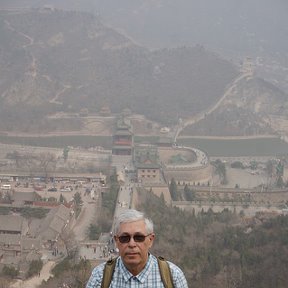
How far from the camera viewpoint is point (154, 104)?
40.8m

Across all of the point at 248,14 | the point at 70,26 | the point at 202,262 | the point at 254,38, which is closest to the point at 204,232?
the point at 202,262

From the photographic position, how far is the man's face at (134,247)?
261 cm

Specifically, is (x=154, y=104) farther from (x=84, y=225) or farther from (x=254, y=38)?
(x=254, y=38)

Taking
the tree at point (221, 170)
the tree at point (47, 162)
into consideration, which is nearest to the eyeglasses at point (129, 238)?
the tree at point (47, 162)

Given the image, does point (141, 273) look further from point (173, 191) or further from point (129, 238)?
point (173, 191)


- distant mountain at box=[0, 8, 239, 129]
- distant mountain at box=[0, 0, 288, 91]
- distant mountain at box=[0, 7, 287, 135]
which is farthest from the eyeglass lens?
distant mountain at box=[0, 0, 288, 91]

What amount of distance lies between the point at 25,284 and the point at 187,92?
3464 cm

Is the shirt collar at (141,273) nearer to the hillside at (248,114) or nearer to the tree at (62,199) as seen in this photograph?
the tree at (62,199)

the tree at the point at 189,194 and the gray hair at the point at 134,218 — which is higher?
the gray hair at the point at 134,218

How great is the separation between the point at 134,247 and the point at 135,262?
78 millimetres

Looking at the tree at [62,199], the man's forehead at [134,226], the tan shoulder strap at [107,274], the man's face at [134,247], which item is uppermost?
the man's forehead at [134,226]

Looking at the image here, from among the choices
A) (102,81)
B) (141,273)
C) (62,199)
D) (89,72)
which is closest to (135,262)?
(141,273)

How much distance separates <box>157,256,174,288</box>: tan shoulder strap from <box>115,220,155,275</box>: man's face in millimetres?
87

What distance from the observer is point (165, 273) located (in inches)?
103
